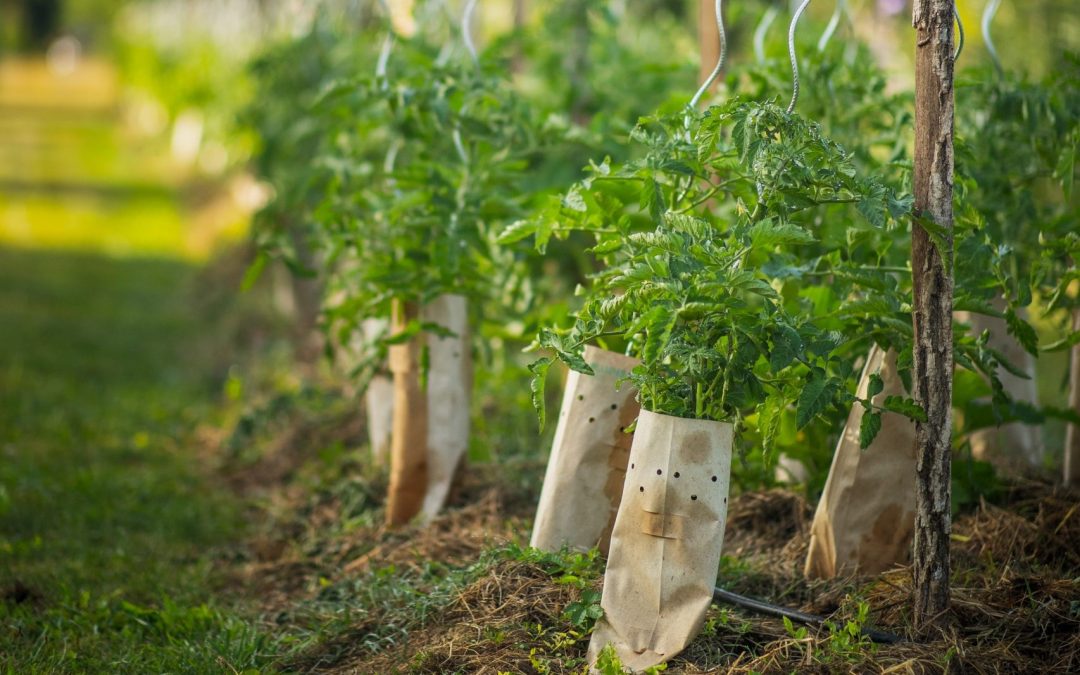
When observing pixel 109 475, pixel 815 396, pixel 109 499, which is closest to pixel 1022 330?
pixel 815 396

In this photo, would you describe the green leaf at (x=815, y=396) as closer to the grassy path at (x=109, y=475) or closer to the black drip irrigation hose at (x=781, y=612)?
the black drip irrigation hose at (x=781, y=612)

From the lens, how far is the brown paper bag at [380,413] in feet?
12.0

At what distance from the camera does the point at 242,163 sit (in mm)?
7883

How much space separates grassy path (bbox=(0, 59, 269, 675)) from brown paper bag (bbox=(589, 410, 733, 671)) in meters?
0.92

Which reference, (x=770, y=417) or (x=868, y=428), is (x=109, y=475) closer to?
(x=770, y=417)

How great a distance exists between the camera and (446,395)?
3254 millimetres

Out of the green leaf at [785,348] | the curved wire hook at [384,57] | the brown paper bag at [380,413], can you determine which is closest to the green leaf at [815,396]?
the green leaf at [785,348]

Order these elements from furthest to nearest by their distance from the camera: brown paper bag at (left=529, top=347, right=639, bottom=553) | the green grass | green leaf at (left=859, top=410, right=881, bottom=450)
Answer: the green grass → brown paper bag at (left=529, top=347, right=639, bottom=553) → green leaf at (left=859, top=410, right=881, bottom=450)

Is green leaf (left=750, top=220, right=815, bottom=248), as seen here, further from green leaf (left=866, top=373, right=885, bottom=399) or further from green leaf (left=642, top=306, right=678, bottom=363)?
green leaf (left=866, top=373, right=885, bottom=399)

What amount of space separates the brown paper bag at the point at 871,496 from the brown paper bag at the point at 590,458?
0.49 meters

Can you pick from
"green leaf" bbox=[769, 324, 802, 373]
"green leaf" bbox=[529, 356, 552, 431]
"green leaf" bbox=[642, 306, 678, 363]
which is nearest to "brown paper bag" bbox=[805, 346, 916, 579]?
"green leaf" bbox=[769, 324, 802, 373]

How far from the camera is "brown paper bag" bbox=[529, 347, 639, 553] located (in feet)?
8.47

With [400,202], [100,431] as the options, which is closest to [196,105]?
[100,431]

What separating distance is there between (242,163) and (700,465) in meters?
6.31
